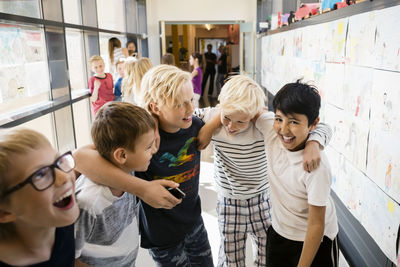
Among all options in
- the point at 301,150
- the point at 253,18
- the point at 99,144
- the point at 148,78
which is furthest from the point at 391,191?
the point at 253,18

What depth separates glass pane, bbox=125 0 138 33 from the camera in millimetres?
7821

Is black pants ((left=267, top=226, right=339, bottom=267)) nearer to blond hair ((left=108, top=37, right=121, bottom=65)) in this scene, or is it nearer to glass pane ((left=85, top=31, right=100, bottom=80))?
glass pane ((left=85, top=31, right=100, bottom=80))

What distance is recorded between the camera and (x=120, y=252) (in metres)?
1.22

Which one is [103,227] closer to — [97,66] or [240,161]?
[240,161]

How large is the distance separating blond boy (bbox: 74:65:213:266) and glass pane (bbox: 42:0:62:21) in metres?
2.30

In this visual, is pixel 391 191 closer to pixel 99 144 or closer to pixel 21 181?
pixel 99 144

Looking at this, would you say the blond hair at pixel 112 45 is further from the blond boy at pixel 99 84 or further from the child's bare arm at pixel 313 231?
the child's bare arm at pixel 313 231

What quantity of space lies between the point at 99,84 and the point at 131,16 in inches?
168

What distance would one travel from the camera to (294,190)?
137 cm

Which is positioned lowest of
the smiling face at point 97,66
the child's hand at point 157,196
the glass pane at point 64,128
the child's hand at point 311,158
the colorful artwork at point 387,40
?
the glass pane at point 64,128

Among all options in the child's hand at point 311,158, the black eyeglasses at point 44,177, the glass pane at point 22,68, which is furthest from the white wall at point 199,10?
the black eyeglasses at point 44,177

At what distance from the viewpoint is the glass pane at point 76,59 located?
423cm

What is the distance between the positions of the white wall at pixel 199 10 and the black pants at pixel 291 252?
8.28m

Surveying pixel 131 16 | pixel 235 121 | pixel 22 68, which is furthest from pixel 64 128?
pixel 131 16
